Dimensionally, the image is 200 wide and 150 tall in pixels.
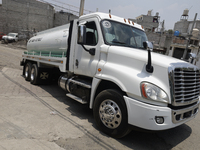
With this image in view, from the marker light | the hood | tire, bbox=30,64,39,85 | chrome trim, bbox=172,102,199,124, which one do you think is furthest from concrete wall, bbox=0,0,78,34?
the marker light

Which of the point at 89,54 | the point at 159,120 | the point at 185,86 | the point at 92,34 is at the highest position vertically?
the point at 92,34

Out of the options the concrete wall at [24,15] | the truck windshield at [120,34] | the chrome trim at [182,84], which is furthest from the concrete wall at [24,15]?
the chrome trim at [182,84]

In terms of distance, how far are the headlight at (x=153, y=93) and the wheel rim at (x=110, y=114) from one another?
66 centimetres

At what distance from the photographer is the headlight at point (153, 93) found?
99.9 inches

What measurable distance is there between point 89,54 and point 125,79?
4.47ft

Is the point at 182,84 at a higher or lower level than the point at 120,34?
lower

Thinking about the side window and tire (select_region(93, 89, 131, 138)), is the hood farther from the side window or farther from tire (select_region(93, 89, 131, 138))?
tire (select_region(93, 89, 131, 138))

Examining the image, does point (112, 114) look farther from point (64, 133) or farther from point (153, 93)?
point (64, 133)

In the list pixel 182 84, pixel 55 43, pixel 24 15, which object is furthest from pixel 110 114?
pixel 24 15

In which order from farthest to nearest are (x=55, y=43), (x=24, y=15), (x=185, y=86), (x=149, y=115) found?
1. (x=24, y=15)
2. (x=55, y=43)
3. (x=185, y=86)
4. (x=149, y=115)

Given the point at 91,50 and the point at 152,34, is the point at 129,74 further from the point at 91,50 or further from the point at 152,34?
the point at 152,34

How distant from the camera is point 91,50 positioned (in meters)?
3.63

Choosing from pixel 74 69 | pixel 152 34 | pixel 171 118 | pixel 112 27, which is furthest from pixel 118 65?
pixel 152 34

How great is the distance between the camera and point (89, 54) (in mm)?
3809
